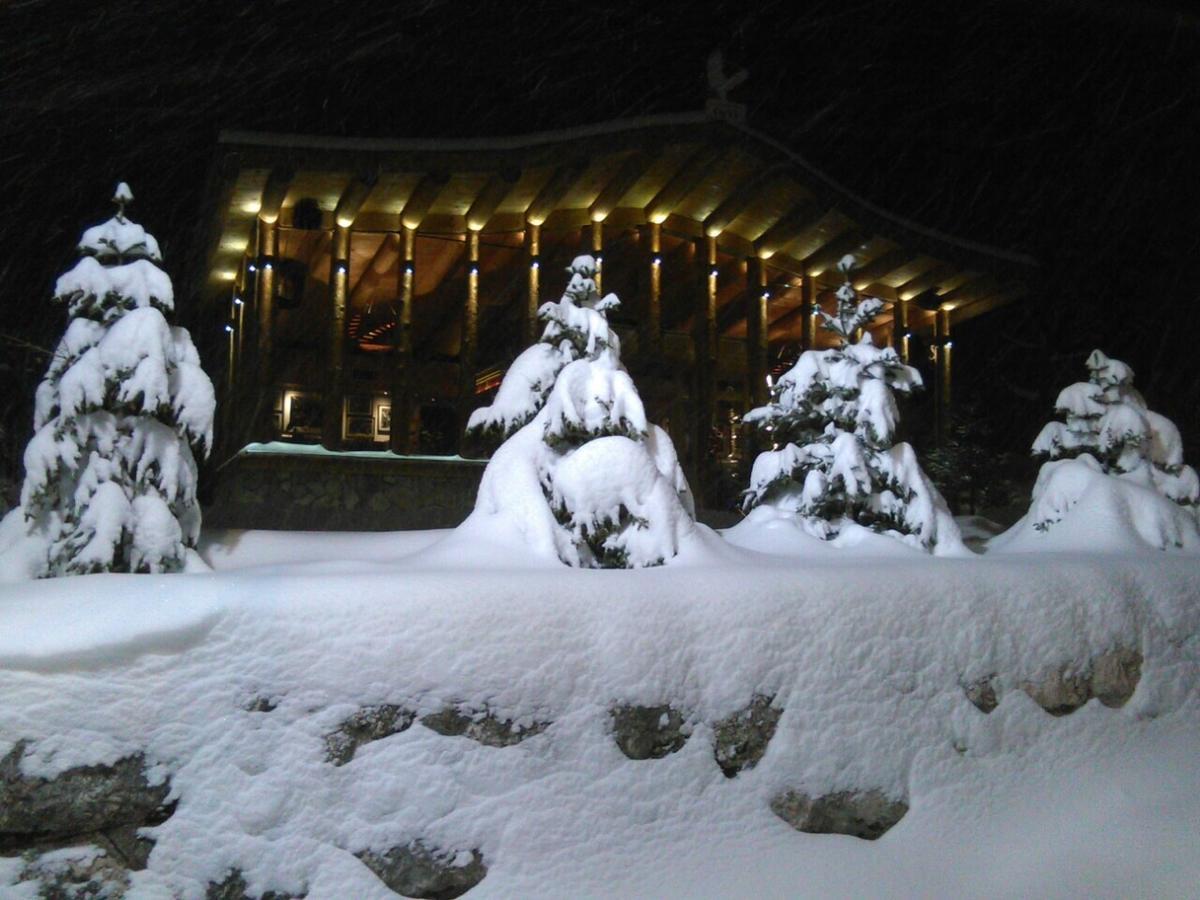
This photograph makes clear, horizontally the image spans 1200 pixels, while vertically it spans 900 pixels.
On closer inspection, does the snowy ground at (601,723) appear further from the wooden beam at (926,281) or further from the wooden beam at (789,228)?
the wooden beam at (926,281)

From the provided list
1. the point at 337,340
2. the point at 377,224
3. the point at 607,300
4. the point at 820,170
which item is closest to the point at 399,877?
the point at 607,300

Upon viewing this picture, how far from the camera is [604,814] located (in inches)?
207

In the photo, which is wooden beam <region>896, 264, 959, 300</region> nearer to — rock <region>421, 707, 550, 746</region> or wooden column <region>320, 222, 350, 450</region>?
wooden column <region>320, 222, 350, 450</region>

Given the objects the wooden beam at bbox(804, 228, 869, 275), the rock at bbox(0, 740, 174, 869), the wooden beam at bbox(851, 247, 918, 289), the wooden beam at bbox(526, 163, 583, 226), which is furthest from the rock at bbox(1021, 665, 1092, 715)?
the wooden beam at bbox(851, 247, 918, 289)

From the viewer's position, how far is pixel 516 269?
20.8 m

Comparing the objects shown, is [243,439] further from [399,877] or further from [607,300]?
[399,877]

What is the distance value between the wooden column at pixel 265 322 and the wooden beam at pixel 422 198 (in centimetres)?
263

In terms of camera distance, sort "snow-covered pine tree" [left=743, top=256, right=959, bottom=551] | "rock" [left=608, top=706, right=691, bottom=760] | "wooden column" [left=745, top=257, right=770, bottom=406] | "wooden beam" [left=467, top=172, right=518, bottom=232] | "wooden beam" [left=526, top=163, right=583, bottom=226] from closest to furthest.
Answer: "rock" [left=608, top=706, right=691, bottom=760]
"snow-covered pine tree" [left=743, top=256, right=959, bottom=551]
"wooden beam" [left=467, top=172, right=518, bottom=232]
"wooden beam" [left=526, top=163, right=583, bottom=226]
"wooden column" [left=745, top=257, right=770, bottom=406]

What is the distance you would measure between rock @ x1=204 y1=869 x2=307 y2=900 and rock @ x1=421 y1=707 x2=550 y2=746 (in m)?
1.14

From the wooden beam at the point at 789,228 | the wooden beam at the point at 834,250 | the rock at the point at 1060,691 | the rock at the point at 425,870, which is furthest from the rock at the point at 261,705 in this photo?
the wooden beam at the point at 834,250

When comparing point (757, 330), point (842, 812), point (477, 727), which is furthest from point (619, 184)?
point (477, 727)

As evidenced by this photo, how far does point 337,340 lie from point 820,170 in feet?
33.2

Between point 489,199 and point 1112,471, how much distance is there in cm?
1133

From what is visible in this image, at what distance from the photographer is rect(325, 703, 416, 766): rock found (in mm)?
5023
